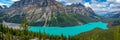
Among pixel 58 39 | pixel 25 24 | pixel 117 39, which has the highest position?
pixel 117 39

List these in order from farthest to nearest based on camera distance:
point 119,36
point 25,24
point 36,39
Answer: point 36,39
point 25,24
point 119,36

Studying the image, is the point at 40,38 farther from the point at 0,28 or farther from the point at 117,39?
the point at 117,39

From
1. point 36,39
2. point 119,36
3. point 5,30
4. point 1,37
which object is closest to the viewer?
point 119,36

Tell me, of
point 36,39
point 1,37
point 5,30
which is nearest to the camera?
point 1,37

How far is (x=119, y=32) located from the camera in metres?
51.2

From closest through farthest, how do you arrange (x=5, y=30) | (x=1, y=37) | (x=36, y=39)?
(x=1, y=37) < (x=36, y=39) < (x=5, y=30)

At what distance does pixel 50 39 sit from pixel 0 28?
1345 inches

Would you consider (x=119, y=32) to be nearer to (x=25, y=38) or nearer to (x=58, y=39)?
(x=25, y=38)

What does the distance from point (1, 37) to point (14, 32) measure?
3105cm

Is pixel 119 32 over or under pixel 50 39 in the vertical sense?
over

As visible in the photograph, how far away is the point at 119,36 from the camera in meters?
51.2

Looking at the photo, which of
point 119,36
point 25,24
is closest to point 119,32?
point 119,36

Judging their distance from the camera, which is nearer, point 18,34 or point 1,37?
point 1,37

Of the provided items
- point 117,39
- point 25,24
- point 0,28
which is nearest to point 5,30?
point 0,28
